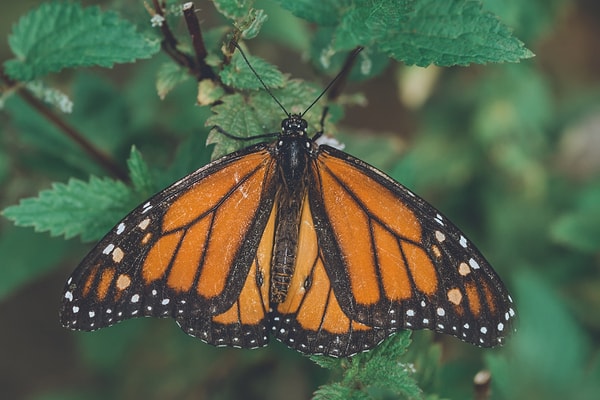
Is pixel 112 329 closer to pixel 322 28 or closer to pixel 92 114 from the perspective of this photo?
pixel 92 114

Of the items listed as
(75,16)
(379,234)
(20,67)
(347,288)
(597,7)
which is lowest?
(347,288)

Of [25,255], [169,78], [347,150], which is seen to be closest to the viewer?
[169,78]

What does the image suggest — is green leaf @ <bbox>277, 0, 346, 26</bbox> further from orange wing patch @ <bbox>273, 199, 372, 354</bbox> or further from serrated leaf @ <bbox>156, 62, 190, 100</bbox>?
orange wing patch @ <bbox>273, 199, 372, 354</bbox>

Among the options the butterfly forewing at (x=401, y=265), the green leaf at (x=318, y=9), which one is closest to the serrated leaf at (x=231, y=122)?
the butterfly forewing at (x=401, y=265)

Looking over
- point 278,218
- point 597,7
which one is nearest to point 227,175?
point 278,218

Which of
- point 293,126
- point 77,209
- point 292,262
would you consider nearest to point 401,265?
point 292,262

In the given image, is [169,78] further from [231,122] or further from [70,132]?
[70,132]
